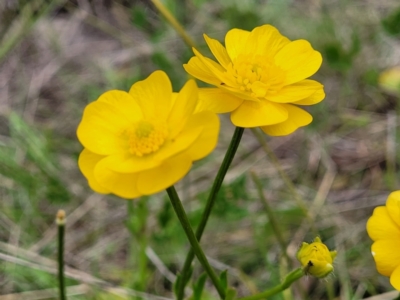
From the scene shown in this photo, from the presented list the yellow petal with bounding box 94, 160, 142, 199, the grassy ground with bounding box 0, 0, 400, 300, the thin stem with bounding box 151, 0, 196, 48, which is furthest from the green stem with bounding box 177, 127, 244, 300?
the thin stem with bounding box 151, 0, 196, 48

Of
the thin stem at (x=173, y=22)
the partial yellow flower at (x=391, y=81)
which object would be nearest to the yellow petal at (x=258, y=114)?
the thin stem at (x=173, y=22)

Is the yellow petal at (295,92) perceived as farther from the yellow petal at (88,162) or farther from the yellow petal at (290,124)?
the yellow petal at (88,162)

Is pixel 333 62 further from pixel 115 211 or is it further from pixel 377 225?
pixel 377 225

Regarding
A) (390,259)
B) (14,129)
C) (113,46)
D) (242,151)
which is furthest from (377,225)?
(113,46)

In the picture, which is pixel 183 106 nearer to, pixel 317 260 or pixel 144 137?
pixel 144 137

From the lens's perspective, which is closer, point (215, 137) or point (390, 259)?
point (215, 137)

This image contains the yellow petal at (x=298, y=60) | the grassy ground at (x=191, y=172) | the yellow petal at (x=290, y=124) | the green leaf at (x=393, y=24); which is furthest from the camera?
the green leaf at (x=393, y=24)

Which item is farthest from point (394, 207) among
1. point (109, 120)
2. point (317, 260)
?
point (109, 120)
